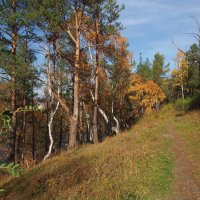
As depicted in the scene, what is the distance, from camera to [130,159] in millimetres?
9984

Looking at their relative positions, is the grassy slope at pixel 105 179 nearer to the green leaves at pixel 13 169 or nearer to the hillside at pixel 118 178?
the hillside at pixel 118 178

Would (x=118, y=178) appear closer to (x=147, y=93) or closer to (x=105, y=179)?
(x=105, y=179)

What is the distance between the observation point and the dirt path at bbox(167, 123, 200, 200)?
729cm

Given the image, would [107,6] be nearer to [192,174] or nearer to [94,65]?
[94,65]

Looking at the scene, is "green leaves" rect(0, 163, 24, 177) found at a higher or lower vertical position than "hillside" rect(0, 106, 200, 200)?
higher

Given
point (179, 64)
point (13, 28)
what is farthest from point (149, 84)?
point (13, 28)

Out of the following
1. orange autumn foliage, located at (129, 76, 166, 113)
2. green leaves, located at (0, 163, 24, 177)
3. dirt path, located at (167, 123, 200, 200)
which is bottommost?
dirt path, located at (167, 123, 200, 200)

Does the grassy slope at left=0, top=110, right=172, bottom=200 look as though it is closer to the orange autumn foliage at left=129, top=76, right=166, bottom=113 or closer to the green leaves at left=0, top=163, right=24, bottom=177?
the green leaves at left=0, top=163, right=24, bottom=177

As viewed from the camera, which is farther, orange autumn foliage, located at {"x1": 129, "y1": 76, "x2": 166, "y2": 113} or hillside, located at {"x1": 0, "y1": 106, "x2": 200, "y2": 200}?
orange autumn foliage, located at {"x1": 129, "y1": 76, "x2": 166, "y2": 113}

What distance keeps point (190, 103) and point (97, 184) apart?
27.4 meters

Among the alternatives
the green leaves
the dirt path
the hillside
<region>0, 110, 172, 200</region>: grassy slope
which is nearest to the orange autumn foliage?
the dirt path

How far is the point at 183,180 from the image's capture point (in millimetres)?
8477

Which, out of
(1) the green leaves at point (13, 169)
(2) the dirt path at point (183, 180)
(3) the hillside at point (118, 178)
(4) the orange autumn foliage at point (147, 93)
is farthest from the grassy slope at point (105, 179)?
(4) the orange autumn foliage at point (147, 93)

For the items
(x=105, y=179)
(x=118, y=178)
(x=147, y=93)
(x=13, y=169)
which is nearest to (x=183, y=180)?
(x=118, y=178)
